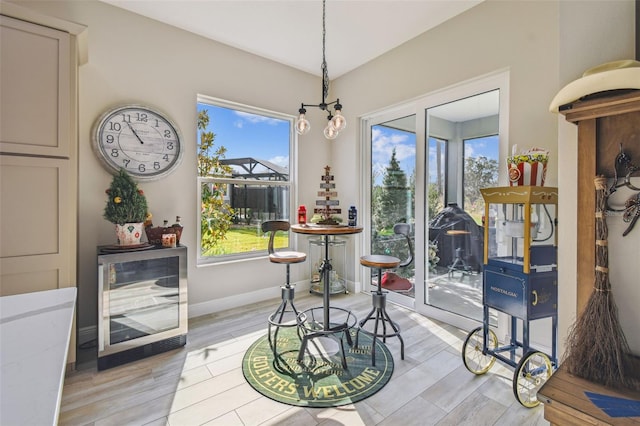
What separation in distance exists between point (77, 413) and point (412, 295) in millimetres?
2974

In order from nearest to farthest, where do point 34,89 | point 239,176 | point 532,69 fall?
point 34,89
point 532,69
point 239,176

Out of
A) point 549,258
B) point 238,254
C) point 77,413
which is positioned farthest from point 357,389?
point 238,254

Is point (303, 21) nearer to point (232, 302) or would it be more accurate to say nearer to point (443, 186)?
point (443, 186)

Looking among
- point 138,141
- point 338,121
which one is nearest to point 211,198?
point 138,141

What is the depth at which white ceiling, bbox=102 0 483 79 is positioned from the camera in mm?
2613

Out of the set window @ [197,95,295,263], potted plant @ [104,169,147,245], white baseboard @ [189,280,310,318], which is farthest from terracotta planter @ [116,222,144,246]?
white baseboard @ [189,280,310,318]

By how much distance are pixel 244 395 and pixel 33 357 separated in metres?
1.40

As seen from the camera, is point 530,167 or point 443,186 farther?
point 443,186

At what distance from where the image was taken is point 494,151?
259 cm

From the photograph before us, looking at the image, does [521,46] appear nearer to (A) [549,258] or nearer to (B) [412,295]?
(A) [549,258]

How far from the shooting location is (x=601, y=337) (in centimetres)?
107

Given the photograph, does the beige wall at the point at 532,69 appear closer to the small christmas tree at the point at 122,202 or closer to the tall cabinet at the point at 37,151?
the small christmas tree at the point at 122,202

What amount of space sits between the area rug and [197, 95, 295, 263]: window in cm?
130

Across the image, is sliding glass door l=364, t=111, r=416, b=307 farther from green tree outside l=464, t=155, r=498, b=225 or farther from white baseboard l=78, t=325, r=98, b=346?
white baseboard l=78, t=325, r=98, b=346
